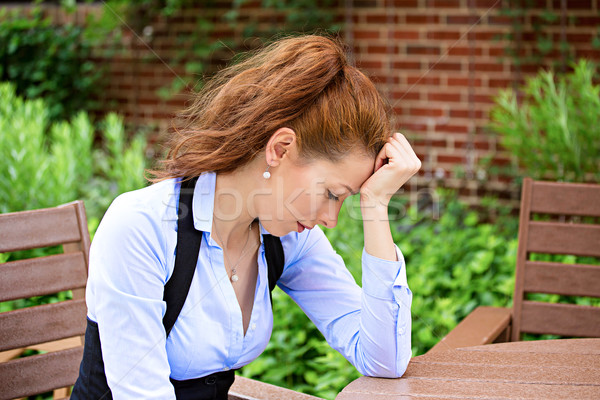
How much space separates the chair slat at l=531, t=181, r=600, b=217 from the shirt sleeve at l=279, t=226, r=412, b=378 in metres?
0.87

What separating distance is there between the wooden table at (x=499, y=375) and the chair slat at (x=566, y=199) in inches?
27.4

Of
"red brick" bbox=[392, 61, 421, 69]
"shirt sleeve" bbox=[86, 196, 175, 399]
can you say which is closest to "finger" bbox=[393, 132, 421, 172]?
"shirt sleeve" bbox=[86, 196, 175, 399]

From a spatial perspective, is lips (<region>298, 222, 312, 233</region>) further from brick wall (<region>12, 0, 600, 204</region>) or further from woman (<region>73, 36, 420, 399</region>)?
brick wall (<region>12, 0, 600, 204</region>)

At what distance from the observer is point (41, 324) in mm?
1782

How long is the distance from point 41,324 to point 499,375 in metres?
1.18

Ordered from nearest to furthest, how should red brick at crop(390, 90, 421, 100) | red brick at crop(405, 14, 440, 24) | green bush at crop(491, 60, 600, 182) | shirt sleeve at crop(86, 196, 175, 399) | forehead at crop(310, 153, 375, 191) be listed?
shirt sleeve at crop(86, 196, 175, 399) → forehead at crop(310, 153, 375, 191) → green bush at crop(491, 60, 600, 182) → red brick at crop(405, 14, 440, 24) → red brick at crop(390, 90, 421, 100)

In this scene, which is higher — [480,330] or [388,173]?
[388,173]

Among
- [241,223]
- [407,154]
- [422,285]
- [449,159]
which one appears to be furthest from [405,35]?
[241,223]

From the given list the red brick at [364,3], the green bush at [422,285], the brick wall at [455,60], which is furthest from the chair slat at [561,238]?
the red brick at [364,3]

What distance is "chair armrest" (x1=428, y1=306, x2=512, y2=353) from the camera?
1884 mm

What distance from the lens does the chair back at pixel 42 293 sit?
173 cm

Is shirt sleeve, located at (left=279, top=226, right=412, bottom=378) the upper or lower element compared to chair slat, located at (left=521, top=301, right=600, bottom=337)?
upper

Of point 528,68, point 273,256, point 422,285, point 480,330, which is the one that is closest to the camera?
point 273,256

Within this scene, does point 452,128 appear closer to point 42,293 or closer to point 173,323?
point 42,293
